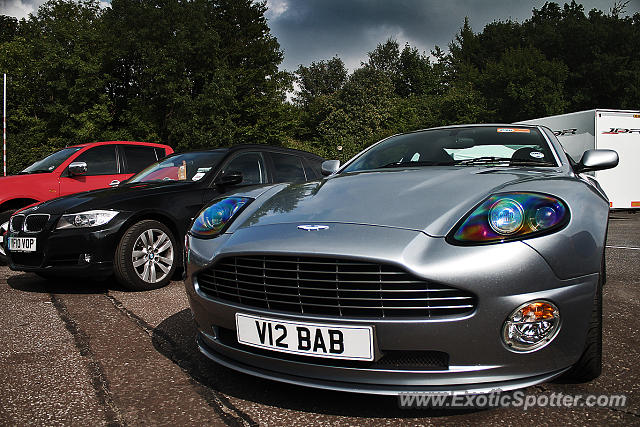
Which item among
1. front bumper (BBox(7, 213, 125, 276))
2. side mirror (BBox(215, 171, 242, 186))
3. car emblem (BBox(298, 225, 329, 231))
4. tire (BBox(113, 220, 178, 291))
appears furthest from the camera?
side mirror (BBox(215, 171, 242, 186))

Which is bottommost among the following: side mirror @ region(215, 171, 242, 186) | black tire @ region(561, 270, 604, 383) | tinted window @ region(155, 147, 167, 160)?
black tire @ region(561, 270, 604, 383)

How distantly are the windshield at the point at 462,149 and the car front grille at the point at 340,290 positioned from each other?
1.37m

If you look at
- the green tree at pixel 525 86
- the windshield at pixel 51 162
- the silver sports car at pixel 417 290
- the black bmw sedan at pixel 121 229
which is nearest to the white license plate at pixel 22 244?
the black bmw sedan at pixel 121 229

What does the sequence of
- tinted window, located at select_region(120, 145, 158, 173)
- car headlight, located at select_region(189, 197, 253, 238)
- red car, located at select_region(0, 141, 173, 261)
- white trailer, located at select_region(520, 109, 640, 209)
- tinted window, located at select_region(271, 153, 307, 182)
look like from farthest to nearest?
white trailer, located at select_region(520, 109, 640, 209) < tinted window, located at select_region(120, 145, 158, 173) < red car, located at select_region(0, 141, 173, 261) < tinted window, located at select_region(271, 153, 307, 182) < car headlight, located at select_region(189, 197, 253, 238)

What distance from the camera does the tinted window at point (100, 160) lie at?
24.5 ft

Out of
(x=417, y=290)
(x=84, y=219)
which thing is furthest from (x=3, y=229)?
(x=417, y=290)

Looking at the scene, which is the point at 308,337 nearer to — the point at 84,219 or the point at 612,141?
the point at 84,219

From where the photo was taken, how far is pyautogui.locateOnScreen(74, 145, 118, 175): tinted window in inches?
294

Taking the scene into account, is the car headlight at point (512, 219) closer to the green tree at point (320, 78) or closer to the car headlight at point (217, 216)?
the car headlight at point (217, 216)

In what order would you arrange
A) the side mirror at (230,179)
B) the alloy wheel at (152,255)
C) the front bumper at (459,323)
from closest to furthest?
the front bumper at (459,323), the alloy wheel at (152,255), the side mirror at (230,179)

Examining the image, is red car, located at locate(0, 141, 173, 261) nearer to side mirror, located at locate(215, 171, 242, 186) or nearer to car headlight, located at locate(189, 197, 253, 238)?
side mirror, located at locate(215, 171, 242, 186)

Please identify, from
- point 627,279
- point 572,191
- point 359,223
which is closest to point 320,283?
point 359,223

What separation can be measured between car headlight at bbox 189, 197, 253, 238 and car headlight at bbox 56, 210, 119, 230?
2.20m

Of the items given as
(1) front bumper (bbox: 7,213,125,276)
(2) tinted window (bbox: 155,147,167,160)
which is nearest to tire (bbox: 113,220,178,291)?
(1) front bumper (bbox: 7,213,125,276)
